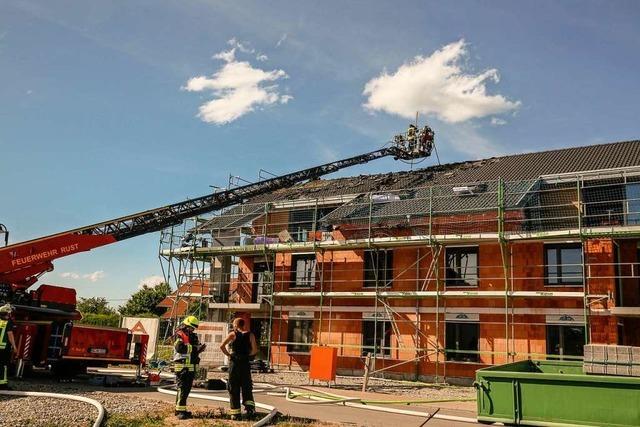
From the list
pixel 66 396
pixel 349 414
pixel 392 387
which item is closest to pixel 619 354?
pixel 349 414

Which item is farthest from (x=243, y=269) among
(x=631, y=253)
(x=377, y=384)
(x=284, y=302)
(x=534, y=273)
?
(x=631, y=253)

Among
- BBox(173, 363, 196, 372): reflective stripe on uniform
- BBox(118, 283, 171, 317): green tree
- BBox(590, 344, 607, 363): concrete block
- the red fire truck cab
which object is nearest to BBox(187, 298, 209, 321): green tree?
the red fire truck cab

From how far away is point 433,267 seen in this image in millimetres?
20516

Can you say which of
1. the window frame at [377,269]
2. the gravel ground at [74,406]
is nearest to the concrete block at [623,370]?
the gravel ground at [74,406]

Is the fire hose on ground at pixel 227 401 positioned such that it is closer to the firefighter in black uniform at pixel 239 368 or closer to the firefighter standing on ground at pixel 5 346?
the firefighter in black uniform at pixel 239 368

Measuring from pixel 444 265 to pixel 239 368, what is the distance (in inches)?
486

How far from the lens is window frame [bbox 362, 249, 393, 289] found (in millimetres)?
21719

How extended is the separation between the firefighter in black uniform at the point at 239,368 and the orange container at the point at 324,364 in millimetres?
6771

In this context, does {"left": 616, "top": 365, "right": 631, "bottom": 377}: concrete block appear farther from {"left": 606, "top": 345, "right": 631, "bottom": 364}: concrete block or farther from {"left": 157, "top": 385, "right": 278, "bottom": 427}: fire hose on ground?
{"left": 157, "top": 385, "right": 278, "bottom": 427}: fire hose on ground

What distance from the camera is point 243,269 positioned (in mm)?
25453

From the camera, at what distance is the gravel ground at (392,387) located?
16.2m

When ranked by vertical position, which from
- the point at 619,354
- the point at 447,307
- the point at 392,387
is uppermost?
the point at 447,307

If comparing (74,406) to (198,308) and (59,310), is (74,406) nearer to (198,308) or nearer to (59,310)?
(59,310)

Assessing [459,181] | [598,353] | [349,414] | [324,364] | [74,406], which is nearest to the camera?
[74,406]
